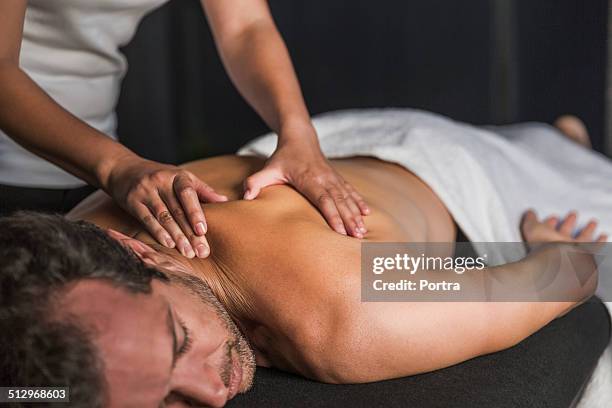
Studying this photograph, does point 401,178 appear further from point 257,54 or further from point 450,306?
point 450,306

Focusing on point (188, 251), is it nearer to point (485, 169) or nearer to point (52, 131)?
point (52, 131)

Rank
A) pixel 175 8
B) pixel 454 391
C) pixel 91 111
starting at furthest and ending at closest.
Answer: pixel 175 8
pixel 91 111
pixel 454 391

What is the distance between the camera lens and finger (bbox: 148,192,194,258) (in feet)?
4.52

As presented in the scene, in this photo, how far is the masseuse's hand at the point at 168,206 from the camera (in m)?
1.36

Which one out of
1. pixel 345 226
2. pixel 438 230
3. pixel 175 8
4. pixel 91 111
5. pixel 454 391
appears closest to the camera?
pixel 454 391

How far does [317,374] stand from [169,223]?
0.33 meters

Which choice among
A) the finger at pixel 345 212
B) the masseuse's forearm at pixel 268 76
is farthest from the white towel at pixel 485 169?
the finger at pixel 345 212

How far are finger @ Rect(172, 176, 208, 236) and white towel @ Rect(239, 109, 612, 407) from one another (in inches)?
18.3

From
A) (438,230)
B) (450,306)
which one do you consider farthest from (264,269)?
(438,230)

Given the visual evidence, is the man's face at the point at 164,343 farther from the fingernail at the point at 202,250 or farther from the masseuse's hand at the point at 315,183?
the masseuse's hand at the point at 315,183

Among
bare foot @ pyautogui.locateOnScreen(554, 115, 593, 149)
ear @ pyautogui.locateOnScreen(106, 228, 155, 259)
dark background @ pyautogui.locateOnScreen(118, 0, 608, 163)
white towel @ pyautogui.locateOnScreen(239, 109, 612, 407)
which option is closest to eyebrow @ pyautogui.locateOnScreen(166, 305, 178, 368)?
ear @ pyautogui.locateOnScreen(106, 228, 155, 259)

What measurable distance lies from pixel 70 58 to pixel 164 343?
93cm

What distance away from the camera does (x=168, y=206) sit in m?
1.38

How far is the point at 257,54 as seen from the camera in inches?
70.6
